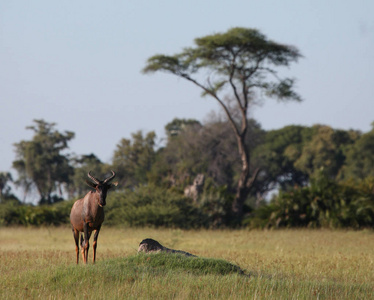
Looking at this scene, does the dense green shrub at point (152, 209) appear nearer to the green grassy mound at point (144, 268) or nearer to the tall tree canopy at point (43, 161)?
the green grassy mound at point (144, 268)

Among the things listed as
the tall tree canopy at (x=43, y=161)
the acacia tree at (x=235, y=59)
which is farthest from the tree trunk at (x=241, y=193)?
the tall tree canopy at (x=43, y=161)

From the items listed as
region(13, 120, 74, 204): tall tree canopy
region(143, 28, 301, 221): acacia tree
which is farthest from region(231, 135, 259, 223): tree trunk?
region(13, 120, 74, 204): tall tree canopy

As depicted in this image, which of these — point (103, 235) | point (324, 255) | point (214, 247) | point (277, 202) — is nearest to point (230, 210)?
point (277, 202)

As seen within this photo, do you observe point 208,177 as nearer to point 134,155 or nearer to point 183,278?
point 134,155

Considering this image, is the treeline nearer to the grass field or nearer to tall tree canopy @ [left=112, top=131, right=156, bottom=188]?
tall tree canopy @ [left=112, top=131, right=156, bottom=188]

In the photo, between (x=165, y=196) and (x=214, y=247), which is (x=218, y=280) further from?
(x=165, y=196)

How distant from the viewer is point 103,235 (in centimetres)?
2205

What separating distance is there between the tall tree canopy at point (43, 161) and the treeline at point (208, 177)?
89mm

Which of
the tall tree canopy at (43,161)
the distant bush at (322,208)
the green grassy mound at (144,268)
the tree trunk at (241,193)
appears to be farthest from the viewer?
the tall tree canopy at (43,161)

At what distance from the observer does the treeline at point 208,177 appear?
25297mm

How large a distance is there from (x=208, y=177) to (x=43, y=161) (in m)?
18.6

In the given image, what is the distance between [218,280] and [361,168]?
48004 millimetres

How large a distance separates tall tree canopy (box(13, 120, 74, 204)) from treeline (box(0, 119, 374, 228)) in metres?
0.09

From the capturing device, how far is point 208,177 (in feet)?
128
